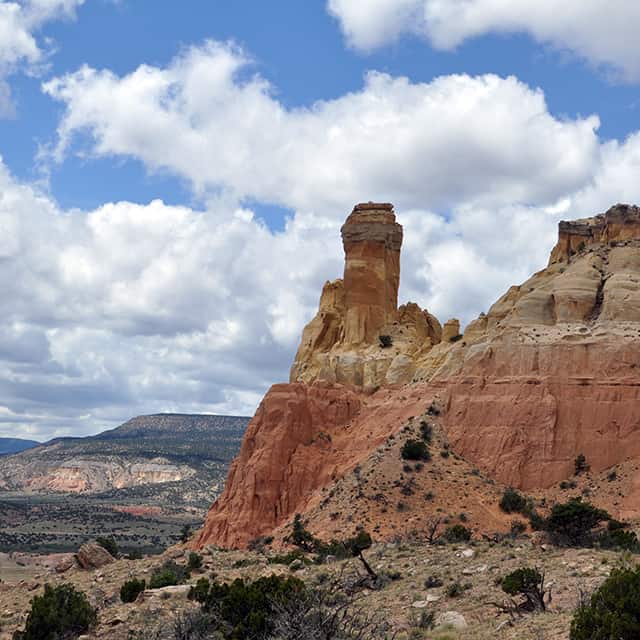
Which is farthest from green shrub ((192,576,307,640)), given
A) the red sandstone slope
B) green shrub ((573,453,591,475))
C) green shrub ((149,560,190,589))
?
green shrub ((573,453,591,475))

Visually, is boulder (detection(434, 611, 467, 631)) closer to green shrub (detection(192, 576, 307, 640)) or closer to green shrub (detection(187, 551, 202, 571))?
green shrub (detection(192, 576, 307, 640))

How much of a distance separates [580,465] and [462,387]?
909cm

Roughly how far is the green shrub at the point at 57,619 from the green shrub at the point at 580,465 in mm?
30565

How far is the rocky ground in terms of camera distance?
2316 cm

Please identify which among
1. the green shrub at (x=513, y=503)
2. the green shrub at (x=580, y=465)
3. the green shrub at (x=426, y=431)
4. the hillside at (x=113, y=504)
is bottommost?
the hillside at (x=113, y=504)

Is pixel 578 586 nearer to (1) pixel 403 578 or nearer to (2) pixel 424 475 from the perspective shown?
(1) pixel 403 578

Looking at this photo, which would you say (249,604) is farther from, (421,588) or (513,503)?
(513,503)

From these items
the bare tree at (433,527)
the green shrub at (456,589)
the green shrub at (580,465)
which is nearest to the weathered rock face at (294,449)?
the bare tree at (433,527)

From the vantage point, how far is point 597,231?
214 feet

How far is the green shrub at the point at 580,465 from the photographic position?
49.3m

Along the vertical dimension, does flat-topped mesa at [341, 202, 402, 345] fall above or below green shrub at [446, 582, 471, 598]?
above

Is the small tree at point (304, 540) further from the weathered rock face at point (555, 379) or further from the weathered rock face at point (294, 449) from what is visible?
the weathered rock face at point (555, 379)

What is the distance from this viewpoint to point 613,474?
157 ft

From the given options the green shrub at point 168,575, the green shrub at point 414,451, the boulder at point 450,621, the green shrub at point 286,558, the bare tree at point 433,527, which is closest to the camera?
the boulder at point 450,621
